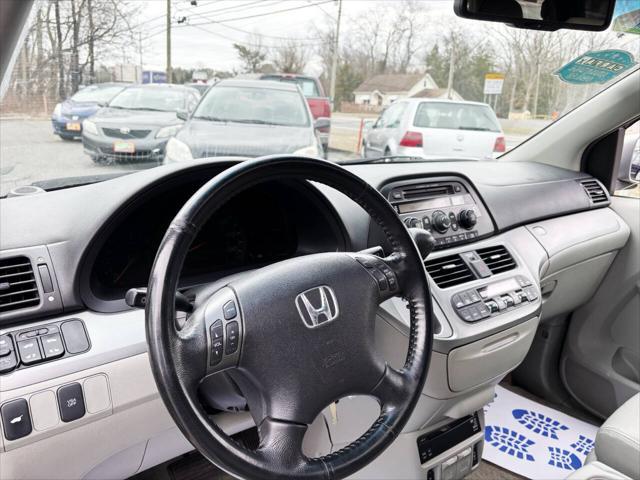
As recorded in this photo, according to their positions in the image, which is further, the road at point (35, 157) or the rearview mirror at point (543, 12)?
the road at point (35, 157)

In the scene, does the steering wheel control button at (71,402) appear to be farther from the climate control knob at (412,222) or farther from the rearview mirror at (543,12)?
the rearview mirror at (543,12)

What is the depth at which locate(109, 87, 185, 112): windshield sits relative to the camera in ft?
7.06

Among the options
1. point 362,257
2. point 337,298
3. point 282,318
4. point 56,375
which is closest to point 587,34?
point 362,257

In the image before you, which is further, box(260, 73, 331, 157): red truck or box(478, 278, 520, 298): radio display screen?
box(260, 73, 331, 157): red truck

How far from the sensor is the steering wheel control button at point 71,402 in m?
1.20

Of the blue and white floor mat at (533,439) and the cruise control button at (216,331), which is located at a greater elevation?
the cruise control button at (216,331)

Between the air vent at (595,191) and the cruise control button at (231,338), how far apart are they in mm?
2349

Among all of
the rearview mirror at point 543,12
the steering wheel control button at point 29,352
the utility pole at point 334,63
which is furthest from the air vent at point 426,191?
the utility pole at point 334,63

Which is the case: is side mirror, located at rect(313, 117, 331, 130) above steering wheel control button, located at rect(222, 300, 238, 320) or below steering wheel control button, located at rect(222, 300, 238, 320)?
above

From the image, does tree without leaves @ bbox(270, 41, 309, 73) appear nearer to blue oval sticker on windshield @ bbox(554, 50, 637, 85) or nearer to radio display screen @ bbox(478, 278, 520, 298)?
blue oval sticker on windshield @ bbox(554, 50, 637, 85)

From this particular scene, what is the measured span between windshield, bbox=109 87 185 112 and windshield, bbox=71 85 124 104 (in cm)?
3

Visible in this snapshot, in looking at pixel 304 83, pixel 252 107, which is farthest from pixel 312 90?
pixel 252 107

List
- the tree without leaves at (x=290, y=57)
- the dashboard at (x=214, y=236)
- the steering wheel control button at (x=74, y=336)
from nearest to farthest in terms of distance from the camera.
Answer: the steering wheel control button at (x=74, y=336) < the dashboard at (x=214, y=236) < the tree without leaves at (x=290, y=57)

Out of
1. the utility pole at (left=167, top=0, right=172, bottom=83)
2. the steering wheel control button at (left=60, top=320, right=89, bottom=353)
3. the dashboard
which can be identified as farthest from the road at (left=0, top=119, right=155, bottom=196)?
the utility pole at (left=167, top=0, right=172, bottom=83)
